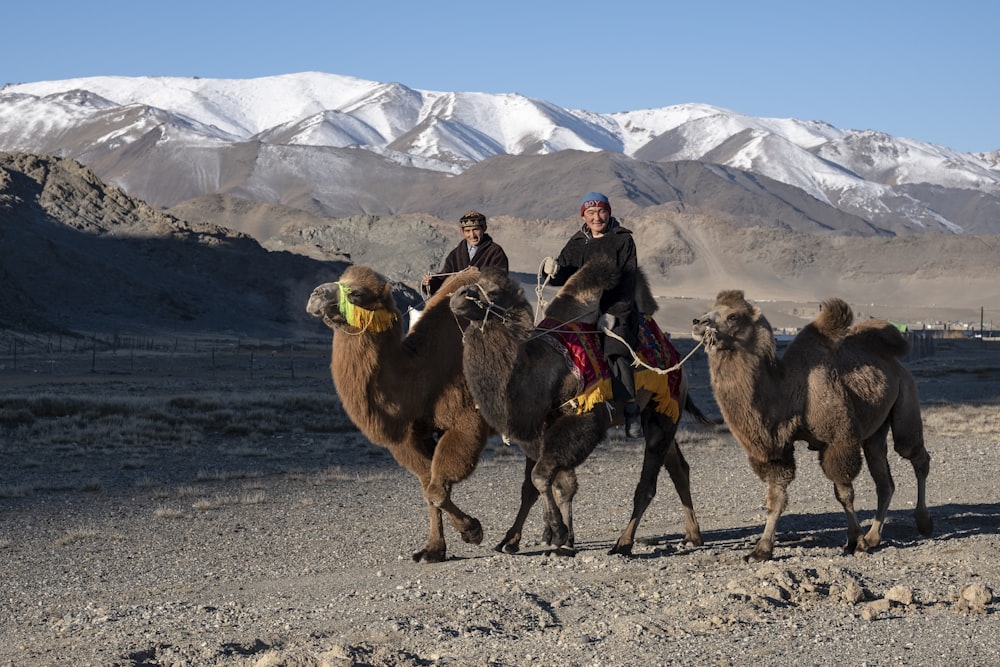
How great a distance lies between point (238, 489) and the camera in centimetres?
1570

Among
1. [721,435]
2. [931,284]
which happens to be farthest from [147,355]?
[931,284]

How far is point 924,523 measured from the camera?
1112 centimetres

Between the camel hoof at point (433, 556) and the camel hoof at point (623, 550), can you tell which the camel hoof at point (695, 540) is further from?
the camel hoof at point (433, 556)

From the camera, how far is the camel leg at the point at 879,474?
10367mm

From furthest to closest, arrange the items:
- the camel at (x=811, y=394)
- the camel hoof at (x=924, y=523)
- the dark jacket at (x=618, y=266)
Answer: the camel hoof at (x=924, y=523) → the dark jacket at (x=618, y=266) → the camel at (x=811, y=394)

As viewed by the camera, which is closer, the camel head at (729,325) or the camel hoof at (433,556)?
the camel head at (729,325)

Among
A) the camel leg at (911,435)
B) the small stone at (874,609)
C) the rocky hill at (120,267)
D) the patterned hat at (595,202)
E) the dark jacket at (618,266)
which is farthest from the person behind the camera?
the rocky hill at (120,267)

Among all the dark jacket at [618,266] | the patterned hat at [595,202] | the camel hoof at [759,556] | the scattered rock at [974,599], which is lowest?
the camel hoof at [759,556]

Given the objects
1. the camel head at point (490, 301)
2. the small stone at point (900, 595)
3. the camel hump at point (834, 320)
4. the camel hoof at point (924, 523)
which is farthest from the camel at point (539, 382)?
the camel hoof at point (924, 523)

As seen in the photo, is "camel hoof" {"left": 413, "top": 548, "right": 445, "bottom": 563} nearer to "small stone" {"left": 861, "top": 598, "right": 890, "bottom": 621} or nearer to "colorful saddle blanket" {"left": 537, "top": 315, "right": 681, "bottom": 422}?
"colorful saddle blanket" {"left": 537, "top": 315, "right": 681, "bottom": 422}

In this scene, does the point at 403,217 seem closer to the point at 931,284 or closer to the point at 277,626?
the point at 931,284

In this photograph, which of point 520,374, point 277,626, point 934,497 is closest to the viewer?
point 277,626

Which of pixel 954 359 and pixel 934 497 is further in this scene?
pixel 954 359

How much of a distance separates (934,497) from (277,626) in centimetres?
915
